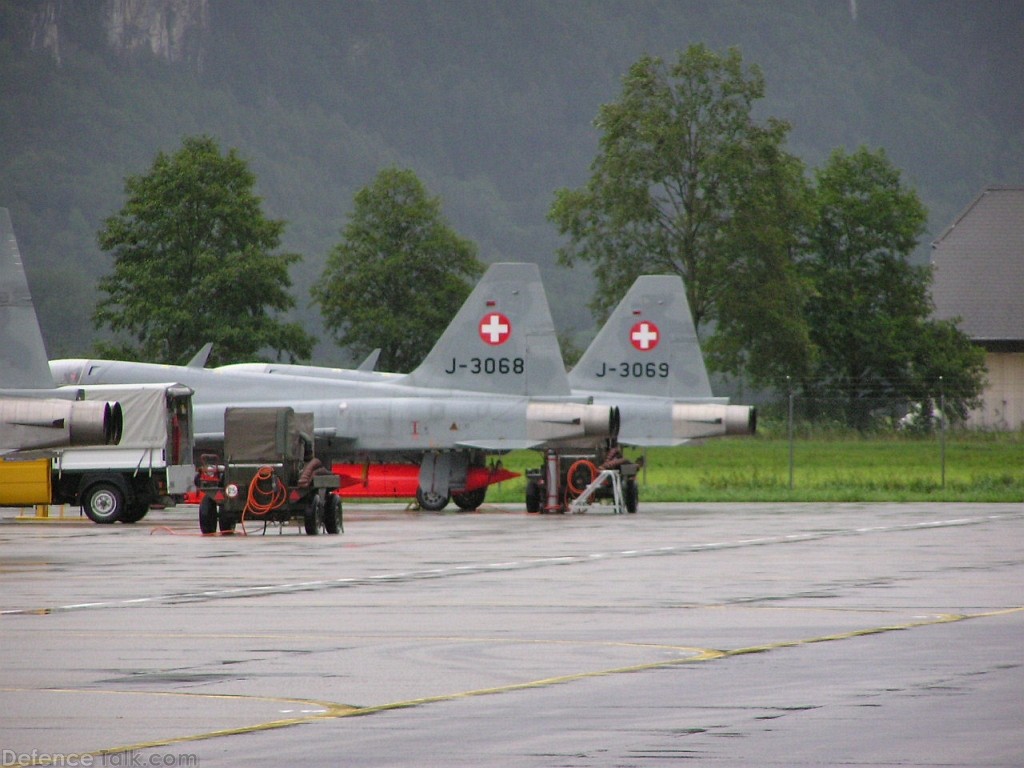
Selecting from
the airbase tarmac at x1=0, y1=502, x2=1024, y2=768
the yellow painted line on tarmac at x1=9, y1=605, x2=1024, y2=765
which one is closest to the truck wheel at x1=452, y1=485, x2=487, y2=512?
the airbase tarmac at x1=0, y1=502, x2=1024, y2=768

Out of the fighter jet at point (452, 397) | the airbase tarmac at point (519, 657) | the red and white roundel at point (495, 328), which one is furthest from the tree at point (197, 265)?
the airbase tarmac at point (519, 657)

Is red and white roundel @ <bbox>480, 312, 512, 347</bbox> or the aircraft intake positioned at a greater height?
red and white roundel @ <bbox>480, 312, 512, 347</bbox>

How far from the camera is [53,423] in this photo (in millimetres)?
22281

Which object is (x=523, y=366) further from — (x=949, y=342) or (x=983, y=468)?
(x=949, y=342)

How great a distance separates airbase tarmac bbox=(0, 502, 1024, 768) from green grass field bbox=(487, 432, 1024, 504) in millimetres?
16200

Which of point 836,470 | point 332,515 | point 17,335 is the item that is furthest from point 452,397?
point 836,470

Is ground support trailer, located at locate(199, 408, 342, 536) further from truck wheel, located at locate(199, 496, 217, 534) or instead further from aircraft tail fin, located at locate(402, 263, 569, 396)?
aircraft tail fin, located at locate(402, 263, 569, 396)

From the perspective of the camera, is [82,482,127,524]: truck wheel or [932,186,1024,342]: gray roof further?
[932,186,1024,342]: gray roof

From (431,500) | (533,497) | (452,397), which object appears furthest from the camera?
(431,500)

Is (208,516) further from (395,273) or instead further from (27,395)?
(395,273)

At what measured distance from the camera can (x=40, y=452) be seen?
76.8 feet

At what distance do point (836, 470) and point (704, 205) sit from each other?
29541 millimetres

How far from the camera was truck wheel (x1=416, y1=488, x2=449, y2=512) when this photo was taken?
37.3 meters

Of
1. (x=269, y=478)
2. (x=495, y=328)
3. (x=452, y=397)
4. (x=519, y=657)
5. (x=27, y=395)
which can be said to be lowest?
(x=519, y=657)
